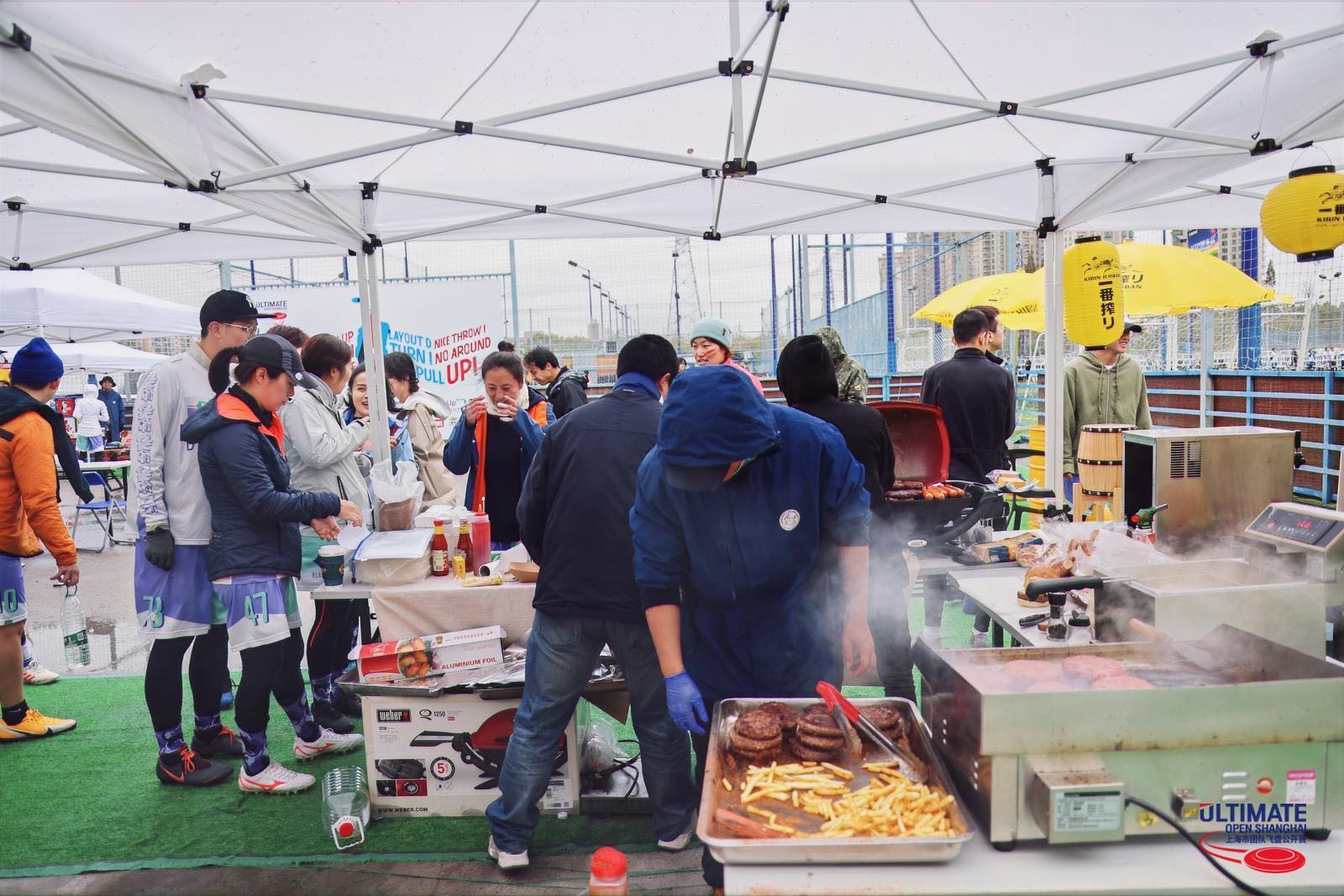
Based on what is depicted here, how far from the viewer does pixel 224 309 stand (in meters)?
3.69

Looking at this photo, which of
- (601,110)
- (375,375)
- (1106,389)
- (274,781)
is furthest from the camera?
(1106,389)

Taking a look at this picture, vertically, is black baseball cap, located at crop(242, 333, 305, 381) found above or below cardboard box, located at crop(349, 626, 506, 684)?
above

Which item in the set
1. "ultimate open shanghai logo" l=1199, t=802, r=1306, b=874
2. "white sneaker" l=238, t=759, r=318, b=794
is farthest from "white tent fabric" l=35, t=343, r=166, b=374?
"ultimate open shanghai logo" l=1199, t=802, r=1306, b=874

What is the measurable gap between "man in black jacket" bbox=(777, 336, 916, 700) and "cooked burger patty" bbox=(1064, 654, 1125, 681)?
1.23m

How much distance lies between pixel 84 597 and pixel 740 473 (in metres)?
7.42

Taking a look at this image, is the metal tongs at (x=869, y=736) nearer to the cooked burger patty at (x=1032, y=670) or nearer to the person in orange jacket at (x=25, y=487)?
the cooked burger patty at (x=1032, y=670)

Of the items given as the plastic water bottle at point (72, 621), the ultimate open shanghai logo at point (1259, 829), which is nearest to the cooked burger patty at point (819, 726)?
the ultimate open shanghai logo at point (1259, 829)

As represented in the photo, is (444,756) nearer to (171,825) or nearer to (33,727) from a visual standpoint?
(171,825)

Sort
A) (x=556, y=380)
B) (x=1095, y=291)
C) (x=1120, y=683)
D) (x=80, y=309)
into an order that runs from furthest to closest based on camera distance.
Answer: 1. (x=80, y=309)
2. (x=556, y=380)
3. (x=1095, y=291)
4. (x=1120, y=683)

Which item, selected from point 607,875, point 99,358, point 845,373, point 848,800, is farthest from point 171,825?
point 99,358

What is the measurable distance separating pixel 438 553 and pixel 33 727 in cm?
262

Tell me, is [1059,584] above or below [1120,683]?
above

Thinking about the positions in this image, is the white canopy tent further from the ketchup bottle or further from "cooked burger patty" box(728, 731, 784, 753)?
"cooked burger patty" box(728, 731, 784, 753)

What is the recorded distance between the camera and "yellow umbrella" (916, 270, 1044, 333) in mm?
9617
